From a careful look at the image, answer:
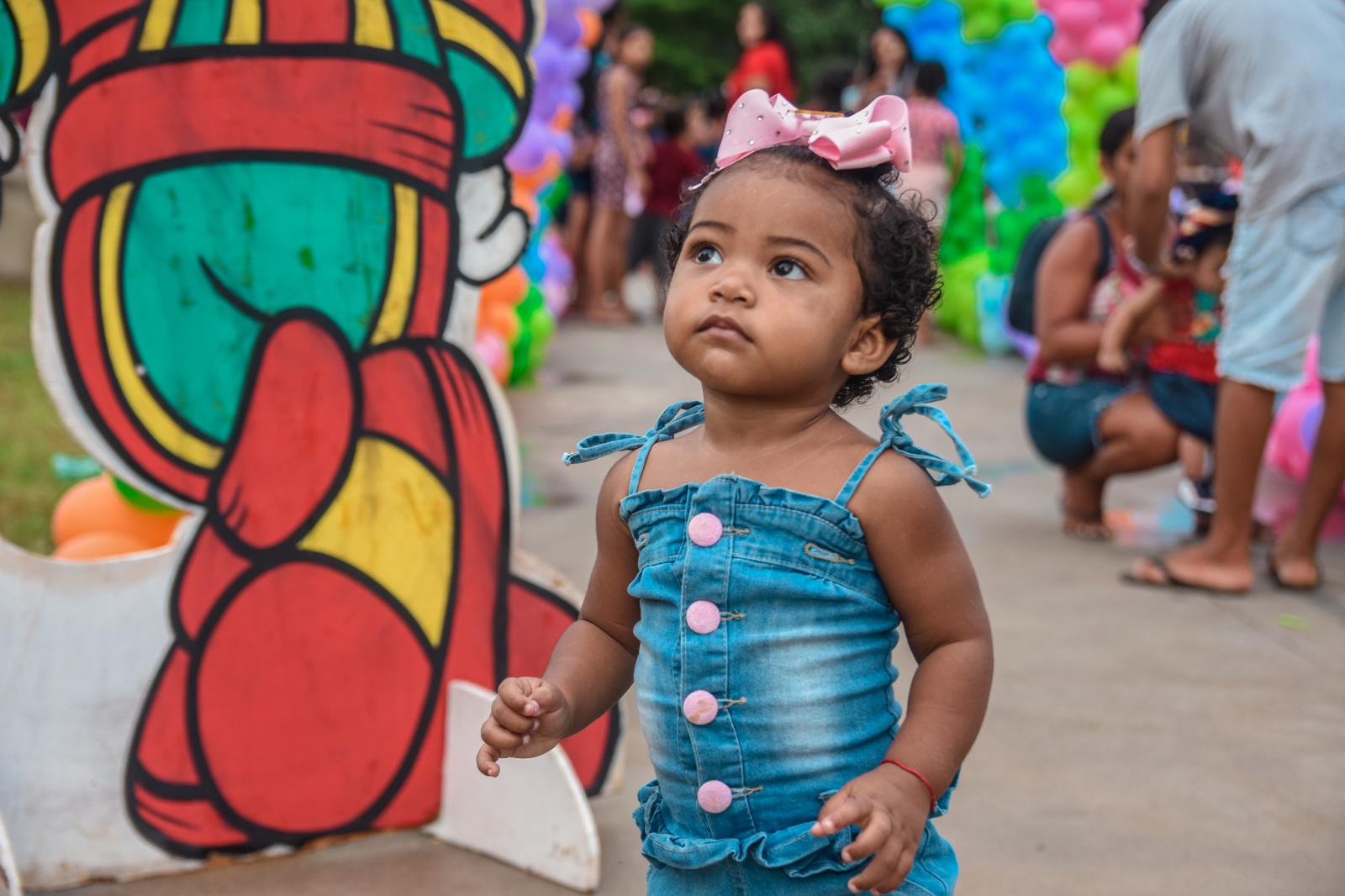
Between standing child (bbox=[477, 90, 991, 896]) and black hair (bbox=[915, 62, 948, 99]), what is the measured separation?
7.35 m

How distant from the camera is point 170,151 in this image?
2.38 metres

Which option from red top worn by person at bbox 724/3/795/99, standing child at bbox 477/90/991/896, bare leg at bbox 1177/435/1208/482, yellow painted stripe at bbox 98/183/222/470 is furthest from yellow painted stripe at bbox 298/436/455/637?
red top worn by person at bbox 724/3/795/99

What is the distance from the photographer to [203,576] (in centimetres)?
245

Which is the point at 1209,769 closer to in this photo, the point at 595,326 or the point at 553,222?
the point at 595,326

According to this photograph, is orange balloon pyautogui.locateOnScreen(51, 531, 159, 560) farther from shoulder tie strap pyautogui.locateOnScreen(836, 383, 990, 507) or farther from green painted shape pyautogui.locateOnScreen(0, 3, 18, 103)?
shoulder tie strap pyautogui.locateOnScreen(836, 383, 990, 507)

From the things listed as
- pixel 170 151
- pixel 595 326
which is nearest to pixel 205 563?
pixel 170 151

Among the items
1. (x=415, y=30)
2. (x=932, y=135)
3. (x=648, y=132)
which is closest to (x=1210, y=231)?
(x=415, y=30)

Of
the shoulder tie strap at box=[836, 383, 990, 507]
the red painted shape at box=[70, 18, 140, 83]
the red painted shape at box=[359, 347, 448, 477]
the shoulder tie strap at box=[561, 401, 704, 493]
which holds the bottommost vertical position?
the red painted shape at box=[359, 347, 448, 477]

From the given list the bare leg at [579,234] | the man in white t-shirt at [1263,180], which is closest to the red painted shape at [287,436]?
the man in white t-shirt at [1263,180]

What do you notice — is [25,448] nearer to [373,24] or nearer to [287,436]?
[287,436]

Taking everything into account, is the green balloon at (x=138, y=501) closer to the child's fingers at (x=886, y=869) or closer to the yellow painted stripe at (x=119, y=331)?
the yellow painted stripe at (x=119, y=331)

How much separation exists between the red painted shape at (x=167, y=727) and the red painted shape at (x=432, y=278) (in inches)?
27.5

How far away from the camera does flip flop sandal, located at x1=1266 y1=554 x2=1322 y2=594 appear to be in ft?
13.4

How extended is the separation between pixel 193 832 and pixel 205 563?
464mm
